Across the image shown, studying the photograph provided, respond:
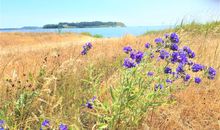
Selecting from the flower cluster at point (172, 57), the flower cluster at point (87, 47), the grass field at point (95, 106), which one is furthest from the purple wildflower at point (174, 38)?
the flower cluster at point (87, 47)

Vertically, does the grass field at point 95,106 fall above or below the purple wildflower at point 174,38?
below

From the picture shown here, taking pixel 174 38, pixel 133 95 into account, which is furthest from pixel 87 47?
pixel 133 95

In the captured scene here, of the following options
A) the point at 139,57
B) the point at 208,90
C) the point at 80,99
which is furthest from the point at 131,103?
the point at 208,90

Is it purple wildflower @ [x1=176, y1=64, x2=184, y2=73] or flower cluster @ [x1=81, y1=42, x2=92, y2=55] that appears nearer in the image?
purple wildflower @ [x1=176, y1=64, x2=184, y2=73]

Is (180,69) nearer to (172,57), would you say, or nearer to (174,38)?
(172,57)

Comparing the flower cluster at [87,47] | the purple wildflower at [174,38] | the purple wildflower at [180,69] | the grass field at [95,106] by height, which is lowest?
the grass field at [95,106]

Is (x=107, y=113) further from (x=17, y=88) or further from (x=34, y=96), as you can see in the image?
(x=17, y=88)

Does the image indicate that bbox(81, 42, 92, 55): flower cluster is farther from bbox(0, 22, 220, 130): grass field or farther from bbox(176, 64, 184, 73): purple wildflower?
bbox(176, 64, 184, 73): purple wildflower

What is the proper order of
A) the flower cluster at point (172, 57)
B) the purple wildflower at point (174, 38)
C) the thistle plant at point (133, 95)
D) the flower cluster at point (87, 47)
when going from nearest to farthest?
1. the thistle plant at point (133, 95)
2. the flower cluster at point (172, 57)
3. the purple wildflower at point (174, 38)
4. the flower cluster at point (87, 47)

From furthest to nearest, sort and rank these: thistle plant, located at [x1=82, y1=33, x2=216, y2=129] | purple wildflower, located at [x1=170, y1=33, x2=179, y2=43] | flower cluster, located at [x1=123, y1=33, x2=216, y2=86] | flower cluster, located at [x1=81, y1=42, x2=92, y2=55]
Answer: flower cluster, located at [x1=81, y1=42, x2=92, y2=55]
purple wildflower, located at [x1=170, y1=33, x2=179, y2=43]
flower cluster, located at [x1=123, y1=33, x2=216, y2=86]
thistle plant, located at [x1=82, y1=33, x2=216, y2=129]

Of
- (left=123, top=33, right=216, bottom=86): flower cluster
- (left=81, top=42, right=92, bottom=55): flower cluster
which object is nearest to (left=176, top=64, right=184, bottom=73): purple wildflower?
(left=123, top=33, right=216, bottom=86): flower cluster

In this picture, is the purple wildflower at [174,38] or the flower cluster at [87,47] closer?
the purple wildflower at [174,38]

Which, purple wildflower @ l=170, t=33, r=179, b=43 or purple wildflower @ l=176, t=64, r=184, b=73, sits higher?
purple wildflower @ l=170, t=33, r=179, b=43

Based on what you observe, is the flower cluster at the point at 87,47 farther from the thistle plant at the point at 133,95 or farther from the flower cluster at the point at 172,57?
the thistle plant at the point at 133,95
